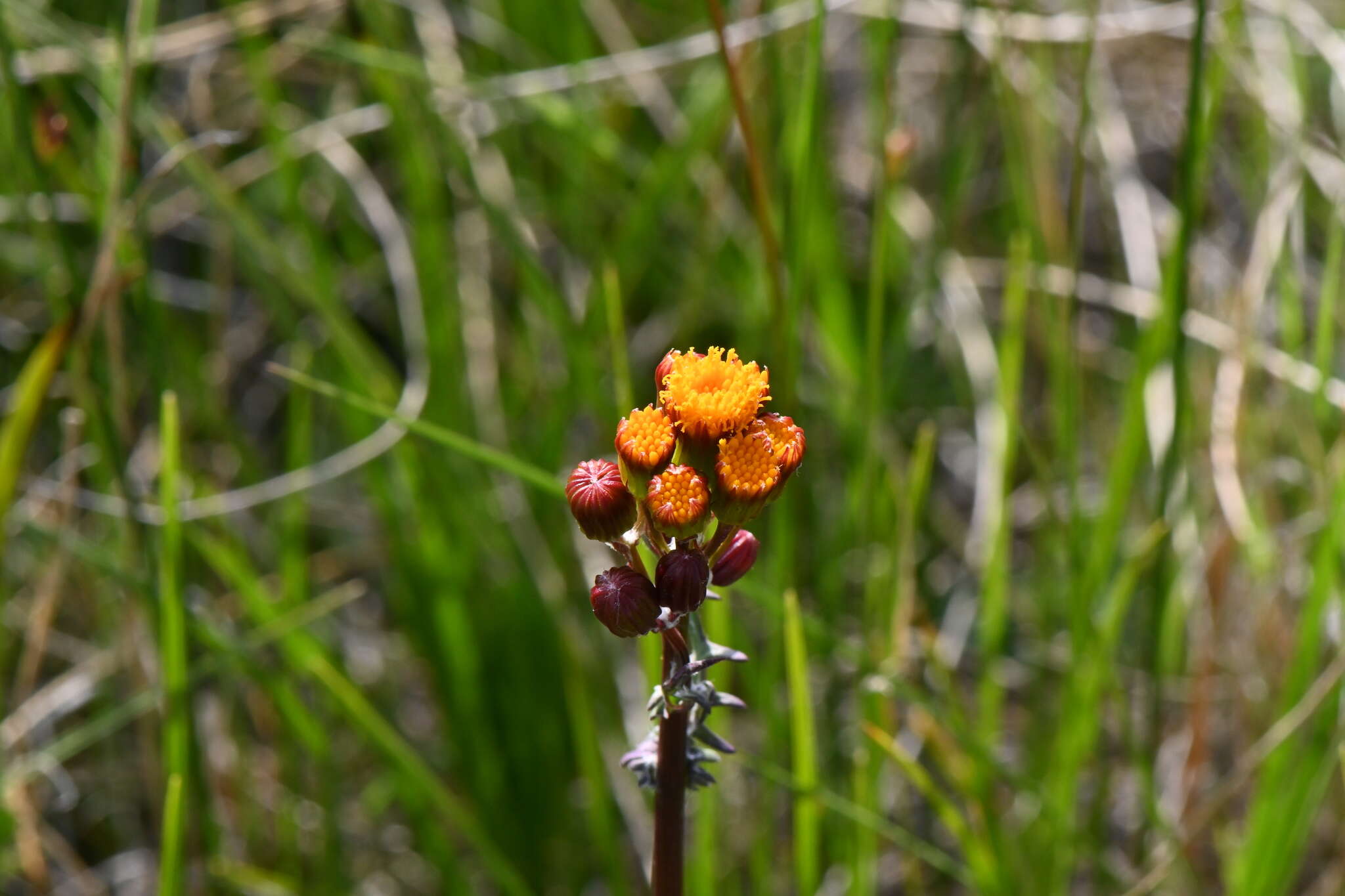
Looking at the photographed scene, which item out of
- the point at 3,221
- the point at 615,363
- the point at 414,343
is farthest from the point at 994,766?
the point at 3,221

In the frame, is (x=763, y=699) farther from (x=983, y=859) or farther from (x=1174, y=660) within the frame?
(x=1174, y=660)

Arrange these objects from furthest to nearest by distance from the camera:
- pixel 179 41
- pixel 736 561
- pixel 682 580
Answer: pixel 179 41, pixel 736 561, pixel 682 580

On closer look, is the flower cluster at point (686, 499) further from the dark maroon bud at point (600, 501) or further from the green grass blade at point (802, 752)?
the green grass blade at point (802, 752)

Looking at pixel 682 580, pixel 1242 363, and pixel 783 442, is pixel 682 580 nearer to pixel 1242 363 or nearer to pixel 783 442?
pixel 783 442

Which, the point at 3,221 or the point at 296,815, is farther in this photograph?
the point at 3,221

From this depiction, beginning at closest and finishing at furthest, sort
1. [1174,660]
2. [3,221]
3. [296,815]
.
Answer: [296,815], [1174,660], [3,221]

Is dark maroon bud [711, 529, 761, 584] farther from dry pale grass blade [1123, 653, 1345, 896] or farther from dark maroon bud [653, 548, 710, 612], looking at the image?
dry pale grass blade [1123, 653, 1345, 896]

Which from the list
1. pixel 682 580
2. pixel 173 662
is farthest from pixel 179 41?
pixel 682 580
